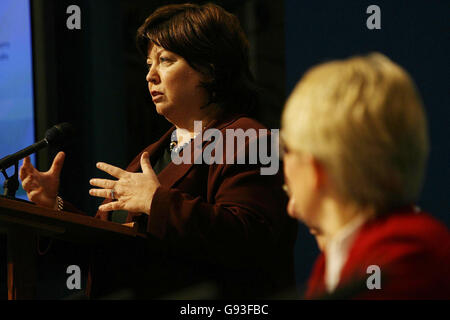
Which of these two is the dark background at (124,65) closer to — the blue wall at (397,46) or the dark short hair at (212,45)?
the blue wall at (397,46)

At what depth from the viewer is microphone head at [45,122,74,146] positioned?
2.14 metres

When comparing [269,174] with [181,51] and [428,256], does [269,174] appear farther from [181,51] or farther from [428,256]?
[428,256]

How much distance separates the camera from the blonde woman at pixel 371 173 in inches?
40.0

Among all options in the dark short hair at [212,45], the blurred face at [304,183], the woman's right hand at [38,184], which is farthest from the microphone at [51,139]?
the blurred face at [304,183]

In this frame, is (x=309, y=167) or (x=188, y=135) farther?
(x=188, y=135)

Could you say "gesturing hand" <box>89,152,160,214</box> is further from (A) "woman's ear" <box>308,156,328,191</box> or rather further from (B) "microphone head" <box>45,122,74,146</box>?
(A) "woman's ear" <box>308,156,328,191</box>

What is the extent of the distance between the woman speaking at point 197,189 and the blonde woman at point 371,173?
29.3 inches

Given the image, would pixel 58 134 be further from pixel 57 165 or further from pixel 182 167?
pixel 182 167

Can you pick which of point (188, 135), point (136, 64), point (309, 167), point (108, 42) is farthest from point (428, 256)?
point (136, 64)

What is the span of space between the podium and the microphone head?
1.26 ft

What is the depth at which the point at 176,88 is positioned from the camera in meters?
2.16

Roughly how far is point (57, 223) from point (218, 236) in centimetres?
43

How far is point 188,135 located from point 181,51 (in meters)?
0.28

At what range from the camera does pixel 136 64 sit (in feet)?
19.7
